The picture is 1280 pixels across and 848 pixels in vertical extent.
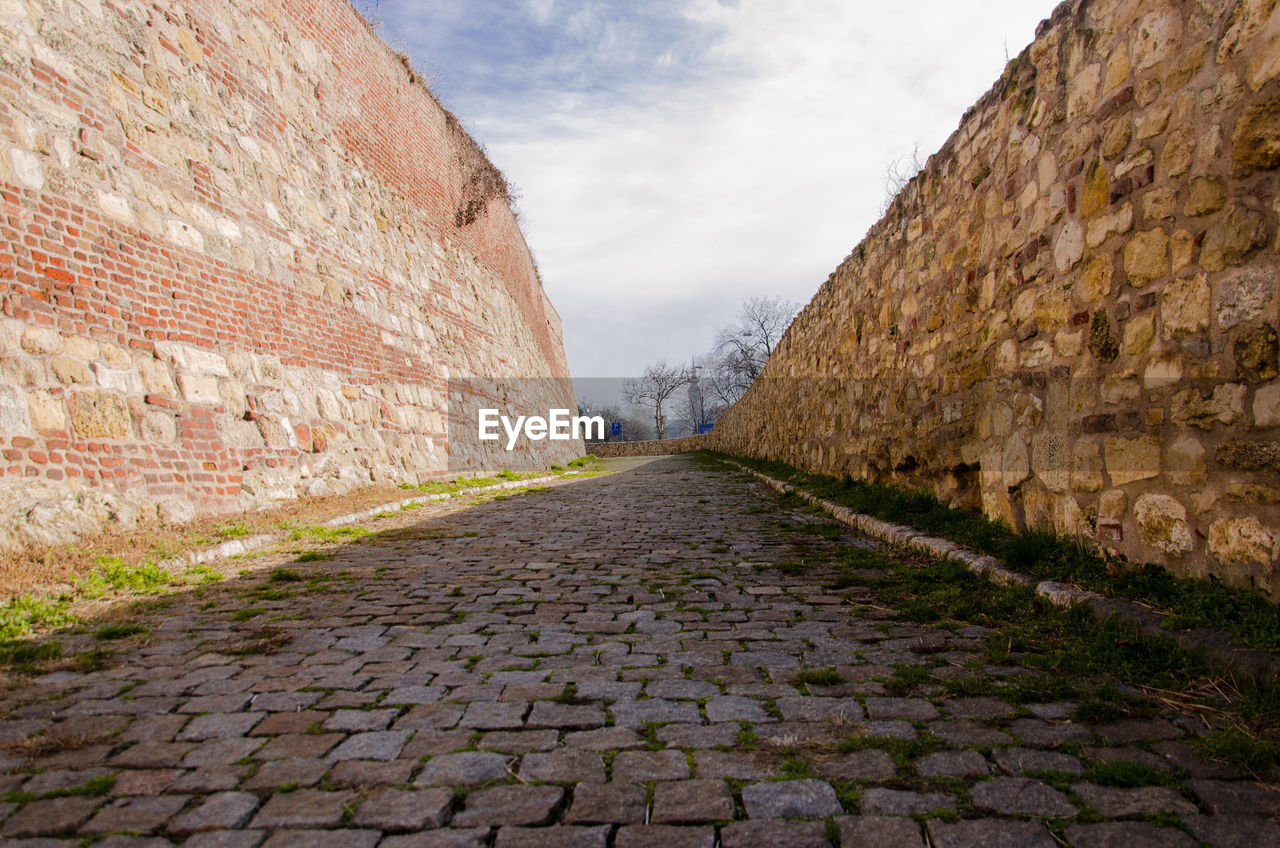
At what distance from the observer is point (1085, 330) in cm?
397

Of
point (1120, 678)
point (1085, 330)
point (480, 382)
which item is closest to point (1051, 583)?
point (1120, 678)

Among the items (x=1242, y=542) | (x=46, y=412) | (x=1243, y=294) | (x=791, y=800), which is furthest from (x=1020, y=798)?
(x=46, y=412)

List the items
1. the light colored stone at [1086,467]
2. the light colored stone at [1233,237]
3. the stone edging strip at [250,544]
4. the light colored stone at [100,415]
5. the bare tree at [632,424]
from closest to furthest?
the light colored stone at [1233,237] < the light colored stone at [1086,467] < the stone edging strip at [250,544] < the light colored stone at [100,415] < the bare tree at [632,424]

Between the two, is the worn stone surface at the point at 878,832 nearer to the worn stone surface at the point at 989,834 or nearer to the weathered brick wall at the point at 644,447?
the worn stone surface at the point at 989,834

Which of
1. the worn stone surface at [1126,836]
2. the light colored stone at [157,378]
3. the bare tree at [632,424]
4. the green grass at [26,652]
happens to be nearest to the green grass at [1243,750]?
the worn stone surface at [1126,836]

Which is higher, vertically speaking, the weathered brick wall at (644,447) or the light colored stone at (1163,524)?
the light colored stone at (1163,524)

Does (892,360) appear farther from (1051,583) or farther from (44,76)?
(44,76)

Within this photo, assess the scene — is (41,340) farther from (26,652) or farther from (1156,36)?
(1156,36)

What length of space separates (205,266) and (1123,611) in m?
8.69

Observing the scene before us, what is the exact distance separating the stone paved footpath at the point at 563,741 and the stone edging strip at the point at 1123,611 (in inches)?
14.1

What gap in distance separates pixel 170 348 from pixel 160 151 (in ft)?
7.12

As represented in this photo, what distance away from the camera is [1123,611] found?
318 centimetres

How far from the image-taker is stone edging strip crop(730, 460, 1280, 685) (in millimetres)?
2537

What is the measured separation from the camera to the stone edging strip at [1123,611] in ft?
8.32
